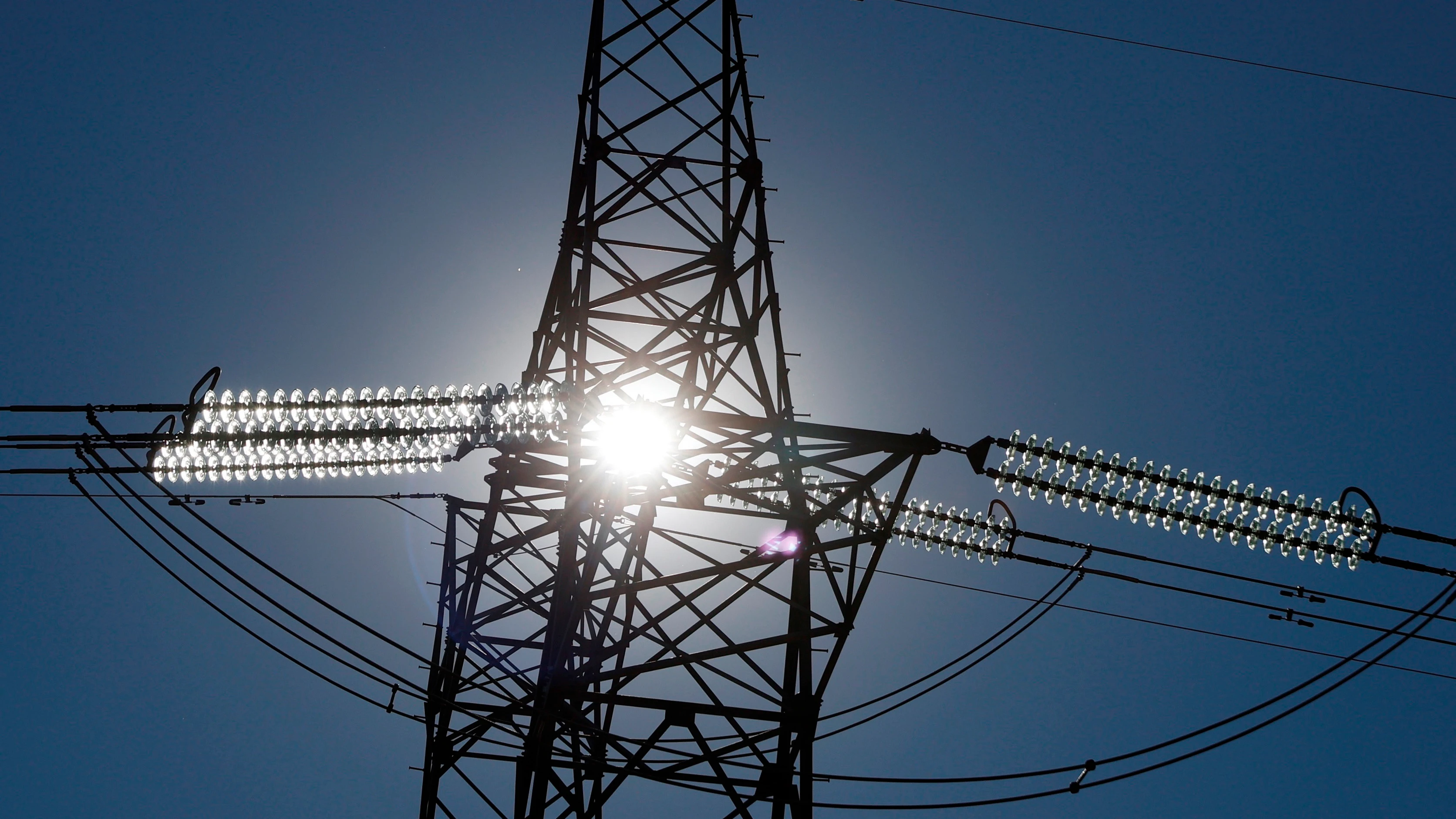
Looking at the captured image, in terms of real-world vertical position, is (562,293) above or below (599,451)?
above

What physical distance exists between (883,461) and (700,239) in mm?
4479

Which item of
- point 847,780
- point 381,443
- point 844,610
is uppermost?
point 381,443

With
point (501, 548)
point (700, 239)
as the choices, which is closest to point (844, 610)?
point (501, 548)

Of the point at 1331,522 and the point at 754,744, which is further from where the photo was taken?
the point at 754,744

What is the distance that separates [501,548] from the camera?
548 inches

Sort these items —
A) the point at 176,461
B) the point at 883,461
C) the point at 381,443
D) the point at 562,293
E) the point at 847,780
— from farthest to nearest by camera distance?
the point at 562,293 → the point at 847,780 → the point at 883,461 → the point at 381,443 → the point at 176,461

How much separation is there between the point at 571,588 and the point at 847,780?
3.95m

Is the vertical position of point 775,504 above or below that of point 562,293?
below

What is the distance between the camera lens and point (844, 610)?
1236cm

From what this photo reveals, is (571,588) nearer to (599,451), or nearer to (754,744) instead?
(599,451)

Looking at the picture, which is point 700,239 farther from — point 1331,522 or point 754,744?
point 1331,522

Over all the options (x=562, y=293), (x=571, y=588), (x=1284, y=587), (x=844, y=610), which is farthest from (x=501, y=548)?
(x=1284, y=587)

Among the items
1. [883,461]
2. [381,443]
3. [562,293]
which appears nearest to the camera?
[381,443]

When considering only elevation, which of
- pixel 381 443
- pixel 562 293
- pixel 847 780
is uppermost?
pixel 562 293
